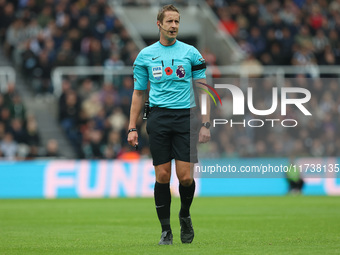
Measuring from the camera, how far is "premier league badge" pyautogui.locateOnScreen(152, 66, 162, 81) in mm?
8430

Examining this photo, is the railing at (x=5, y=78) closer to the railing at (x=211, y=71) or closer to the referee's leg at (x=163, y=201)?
the railing at (x=211, y=71)

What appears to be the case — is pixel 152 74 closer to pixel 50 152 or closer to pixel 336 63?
pixel 50 152

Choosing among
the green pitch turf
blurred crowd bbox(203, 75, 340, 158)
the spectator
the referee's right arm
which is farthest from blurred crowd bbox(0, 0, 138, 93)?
the referee's right arm

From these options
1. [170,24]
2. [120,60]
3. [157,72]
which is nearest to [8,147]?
[120,60]

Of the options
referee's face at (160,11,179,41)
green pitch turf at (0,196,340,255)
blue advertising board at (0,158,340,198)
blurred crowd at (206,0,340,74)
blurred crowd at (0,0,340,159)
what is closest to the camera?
green pitch turf at (0,196,340,255)

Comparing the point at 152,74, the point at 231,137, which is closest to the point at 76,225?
the point at 152,74

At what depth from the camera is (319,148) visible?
66.1ft

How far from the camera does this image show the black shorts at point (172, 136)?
331 inches

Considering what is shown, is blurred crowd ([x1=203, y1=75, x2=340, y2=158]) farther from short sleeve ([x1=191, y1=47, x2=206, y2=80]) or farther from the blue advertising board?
short sleeve ([x1=191, y1=47, x2=206, y2=80])

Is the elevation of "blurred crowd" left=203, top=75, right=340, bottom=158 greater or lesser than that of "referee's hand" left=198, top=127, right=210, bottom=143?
lesser

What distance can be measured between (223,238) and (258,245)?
3.37ft

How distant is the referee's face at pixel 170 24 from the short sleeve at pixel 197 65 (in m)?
0.29

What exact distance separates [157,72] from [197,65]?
0.43 metres

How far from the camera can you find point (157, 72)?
8.44 m
